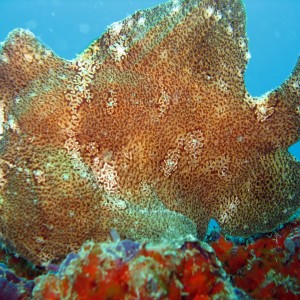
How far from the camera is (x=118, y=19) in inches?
5512

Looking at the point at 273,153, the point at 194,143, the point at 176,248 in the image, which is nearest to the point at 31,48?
the point at 194,143

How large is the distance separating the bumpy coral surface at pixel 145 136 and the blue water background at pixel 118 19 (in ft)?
339

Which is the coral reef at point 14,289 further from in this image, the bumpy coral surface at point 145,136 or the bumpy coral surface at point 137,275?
the bumpy coral surface at point 137,275

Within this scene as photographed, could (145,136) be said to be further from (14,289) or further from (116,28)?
(14,289)

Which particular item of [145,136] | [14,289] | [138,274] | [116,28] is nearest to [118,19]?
[116,28]

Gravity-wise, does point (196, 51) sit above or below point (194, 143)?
above

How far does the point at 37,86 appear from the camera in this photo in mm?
3275

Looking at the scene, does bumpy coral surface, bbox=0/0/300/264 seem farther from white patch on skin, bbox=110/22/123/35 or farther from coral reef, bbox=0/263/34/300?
coral reef, bbox=0/263/34/300

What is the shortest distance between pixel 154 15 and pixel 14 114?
6.29 ft

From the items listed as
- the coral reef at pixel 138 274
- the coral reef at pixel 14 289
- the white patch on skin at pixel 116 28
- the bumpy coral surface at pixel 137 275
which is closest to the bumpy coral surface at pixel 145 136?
the white patch on skin at pixel 116 28

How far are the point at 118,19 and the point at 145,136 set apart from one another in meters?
150

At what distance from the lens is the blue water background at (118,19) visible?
114m

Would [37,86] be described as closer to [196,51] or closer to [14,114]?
[14,114]

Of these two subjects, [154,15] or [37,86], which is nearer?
[37,86]
